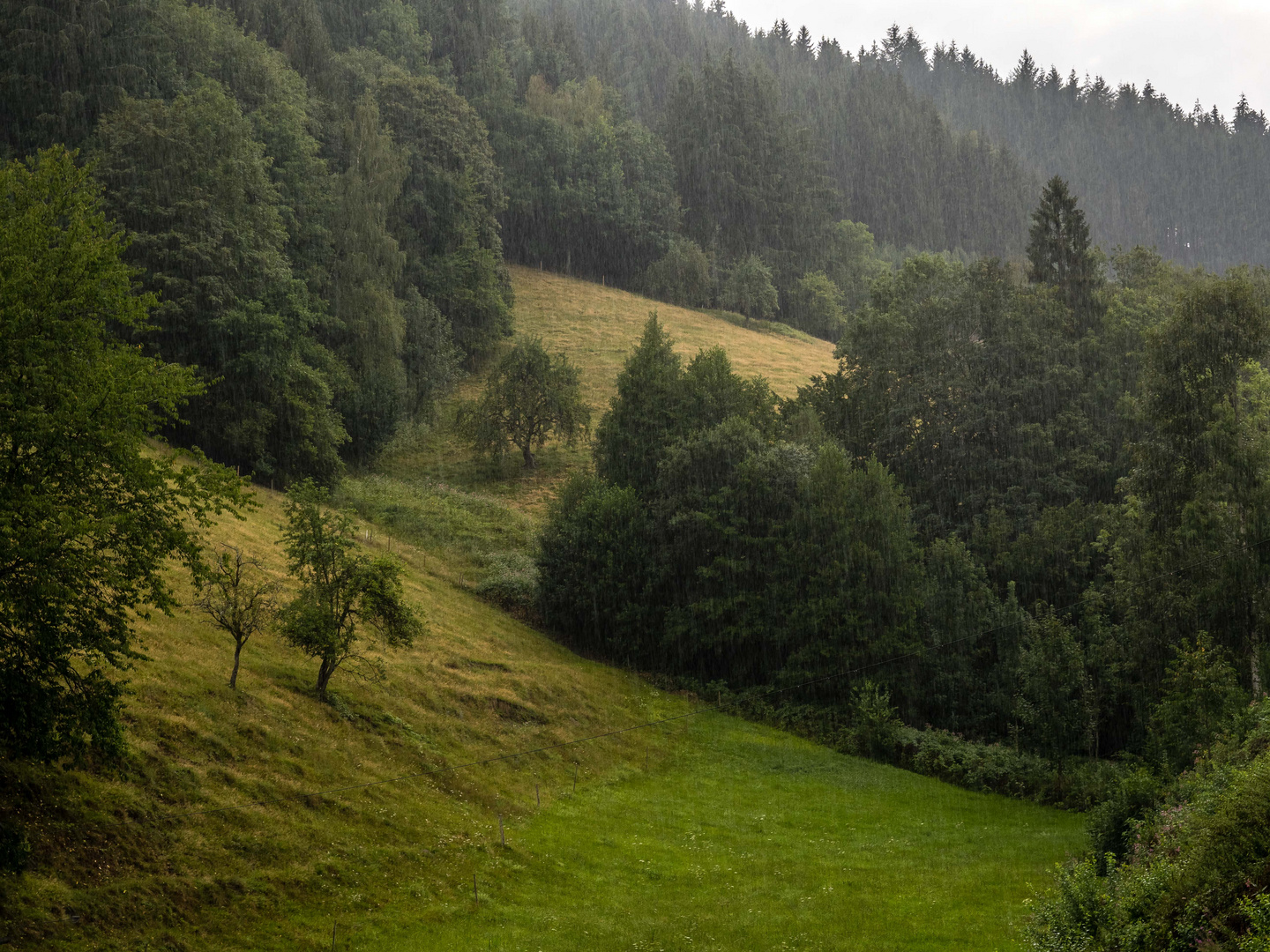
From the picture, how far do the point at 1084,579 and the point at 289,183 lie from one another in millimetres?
49405

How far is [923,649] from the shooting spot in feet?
145

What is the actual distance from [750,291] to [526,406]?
43.0 meters

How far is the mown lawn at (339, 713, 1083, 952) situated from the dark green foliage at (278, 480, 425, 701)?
6.60 metres

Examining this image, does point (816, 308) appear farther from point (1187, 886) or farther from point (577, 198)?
point (1187, 886)

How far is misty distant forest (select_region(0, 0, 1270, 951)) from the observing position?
1795cm

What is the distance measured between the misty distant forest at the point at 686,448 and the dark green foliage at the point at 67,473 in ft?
0.26

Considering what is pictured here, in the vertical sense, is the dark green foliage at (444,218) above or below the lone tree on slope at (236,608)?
above

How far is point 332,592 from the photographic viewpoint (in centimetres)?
2861

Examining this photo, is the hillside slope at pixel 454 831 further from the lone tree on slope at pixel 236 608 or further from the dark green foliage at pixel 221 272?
the dark green foliage at pixel 221 272

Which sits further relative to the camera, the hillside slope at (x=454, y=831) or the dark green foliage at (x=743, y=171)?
the dark green foliage at (x=743, y=171)

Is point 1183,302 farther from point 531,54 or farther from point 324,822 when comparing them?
point 531,54

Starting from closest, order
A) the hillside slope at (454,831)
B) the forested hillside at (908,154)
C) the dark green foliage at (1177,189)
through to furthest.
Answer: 1. the hillside slope at (454,831)
2. the forested hillside at (908,154)
3. the dark green foliage at (1177,189)

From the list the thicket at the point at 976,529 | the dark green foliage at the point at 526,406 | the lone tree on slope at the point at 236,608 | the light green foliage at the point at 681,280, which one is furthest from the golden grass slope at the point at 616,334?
the lone tree on slope at the point at 236,608

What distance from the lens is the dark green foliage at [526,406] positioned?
211 ft
